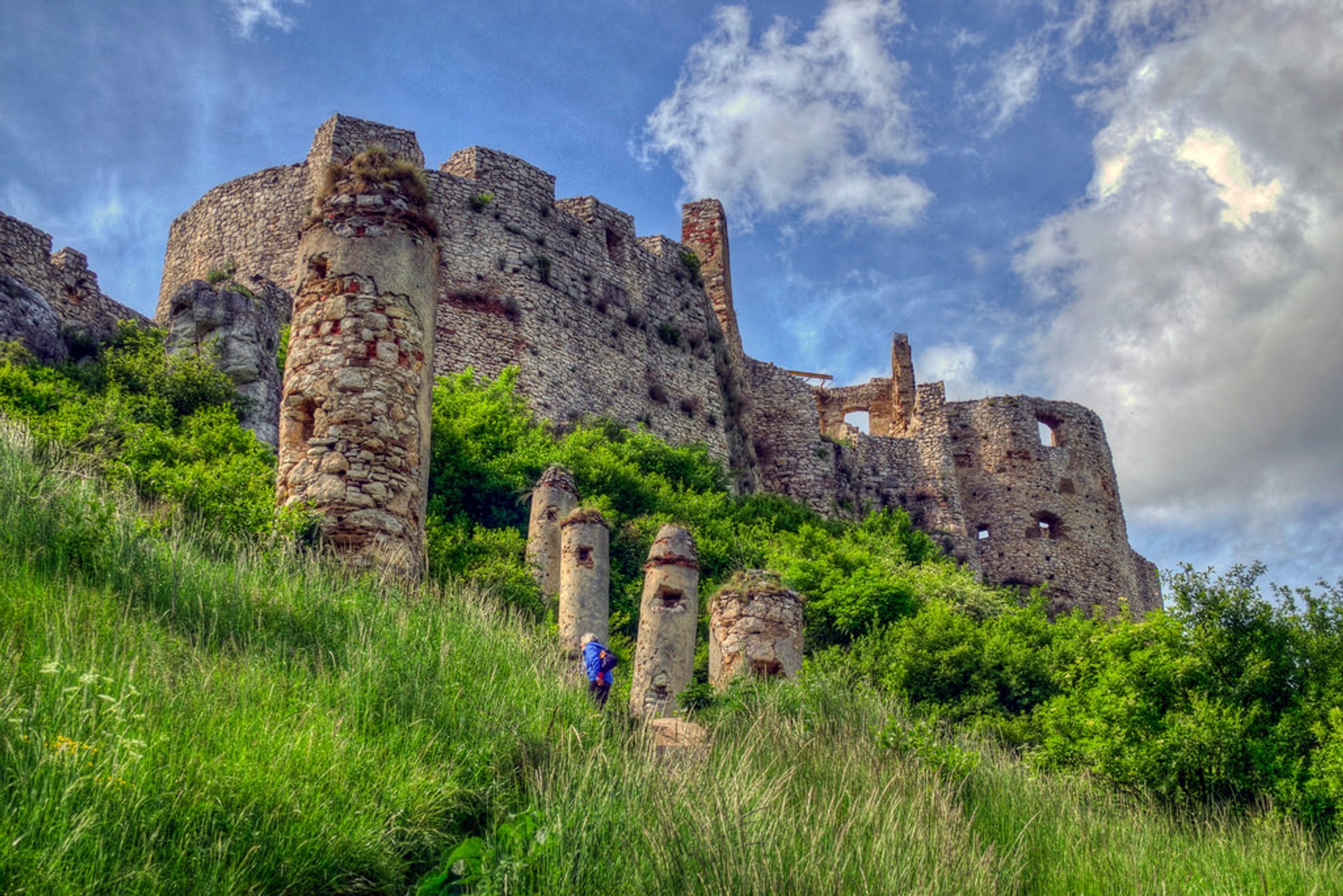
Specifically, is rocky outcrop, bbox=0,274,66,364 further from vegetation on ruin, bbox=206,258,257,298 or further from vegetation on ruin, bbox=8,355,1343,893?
vegetation on ruin, bbox=206,258,257,298

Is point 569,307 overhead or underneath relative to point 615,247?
underneath

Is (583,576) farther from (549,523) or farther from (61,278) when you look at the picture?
(61,278)

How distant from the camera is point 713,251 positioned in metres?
31.9

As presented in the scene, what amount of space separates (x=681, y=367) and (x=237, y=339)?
11698 millimetres

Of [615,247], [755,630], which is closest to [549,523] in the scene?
[755,630]

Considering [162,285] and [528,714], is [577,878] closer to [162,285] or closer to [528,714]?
[528,714]

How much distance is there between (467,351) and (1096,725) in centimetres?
1576

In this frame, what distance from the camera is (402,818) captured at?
5.85 m

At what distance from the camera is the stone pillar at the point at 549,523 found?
13977 millimetres

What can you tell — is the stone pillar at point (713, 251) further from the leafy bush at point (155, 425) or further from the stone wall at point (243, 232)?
the leafy bush at point (155, 425)

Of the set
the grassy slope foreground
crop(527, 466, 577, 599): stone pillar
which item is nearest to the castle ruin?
crop(527, 466, 577, 599): stone pillar

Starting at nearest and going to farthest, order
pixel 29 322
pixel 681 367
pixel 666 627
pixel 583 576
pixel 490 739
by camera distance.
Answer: pixel 490 739 → pixel 666 627 → pixel 583 576 → pixel 29 322 → pixel 681 367

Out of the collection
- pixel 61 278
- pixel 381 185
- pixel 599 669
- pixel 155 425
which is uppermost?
pixel 61 278

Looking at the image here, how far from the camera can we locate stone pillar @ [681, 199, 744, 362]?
31688 millimetres
